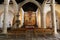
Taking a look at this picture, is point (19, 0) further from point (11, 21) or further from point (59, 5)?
point (59, 5)

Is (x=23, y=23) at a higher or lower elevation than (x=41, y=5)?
lower

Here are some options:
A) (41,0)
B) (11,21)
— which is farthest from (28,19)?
(41,0)

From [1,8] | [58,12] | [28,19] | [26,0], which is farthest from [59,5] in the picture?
[1,8]

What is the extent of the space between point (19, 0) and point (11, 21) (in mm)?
5326

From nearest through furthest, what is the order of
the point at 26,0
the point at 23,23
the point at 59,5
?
the point at 26,0, the point at 59,5, the point at 23,23

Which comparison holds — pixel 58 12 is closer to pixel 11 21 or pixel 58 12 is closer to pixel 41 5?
pixel 41 5

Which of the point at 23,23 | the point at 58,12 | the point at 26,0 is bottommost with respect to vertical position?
the point at 23,23

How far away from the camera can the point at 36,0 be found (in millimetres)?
18891

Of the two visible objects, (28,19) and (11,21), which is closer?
(11,21)

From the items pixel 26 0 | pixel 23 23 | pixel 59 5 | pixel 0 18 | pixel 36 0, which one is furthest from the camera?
pixel 23 23

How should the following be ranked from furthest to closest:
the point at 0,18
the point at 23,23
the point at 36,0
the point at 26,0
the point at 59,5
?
the point at 23,23, the point at 0,18, the point at 59,5, the point at 36,0, the point at 26,0

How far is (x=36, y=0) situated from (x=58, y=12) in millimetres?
4709

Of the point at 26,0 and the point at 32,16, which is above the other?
the point at 26,0

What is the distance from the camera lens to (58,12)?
20688 millimetres
